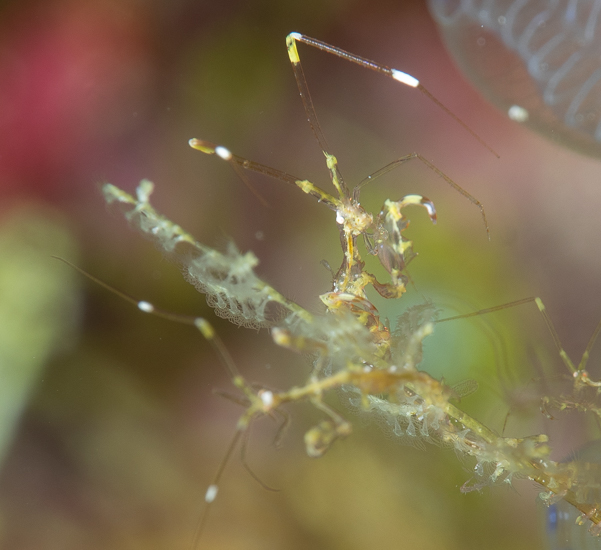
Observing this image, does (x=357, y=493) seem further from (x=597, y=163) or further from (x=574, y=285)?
(x=597, y=163)

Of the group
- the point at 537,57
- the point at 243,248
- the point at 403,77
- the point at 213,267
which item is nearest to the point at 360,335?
the point at 213,267

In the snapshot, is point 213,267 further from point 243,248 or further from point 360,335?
point 243,248

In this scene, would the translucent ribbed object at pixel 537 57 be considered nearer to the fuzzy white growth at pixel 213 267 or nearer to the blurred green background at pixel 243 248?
the blurred green background at pixel 243 248

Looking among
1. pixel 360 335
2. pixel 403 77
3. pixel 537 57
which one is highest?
pixel 537 57

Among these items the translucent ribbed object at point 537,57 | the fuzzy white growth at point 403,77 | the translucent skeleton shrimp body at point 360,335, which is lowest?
the translucent skeleton shrimp body at point 360,335

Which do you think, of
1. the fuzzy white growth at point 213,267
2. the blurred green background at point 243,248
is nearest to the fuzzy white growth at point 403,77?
the blurred green background at point 243,248

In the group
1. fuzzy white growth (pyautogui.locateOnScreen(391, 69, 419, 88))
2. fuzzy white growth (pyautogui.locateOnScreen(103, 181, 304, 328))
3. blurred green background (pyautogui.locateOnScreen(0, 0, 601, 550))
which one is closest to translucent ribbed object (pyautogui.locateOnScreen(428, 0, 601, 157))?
blurred green background (pyautogui.locateOnScreen(0, 0, 601, 550))

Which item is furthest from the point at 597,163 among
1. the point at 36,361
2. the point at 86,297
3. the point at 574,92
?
the point at 36,361
